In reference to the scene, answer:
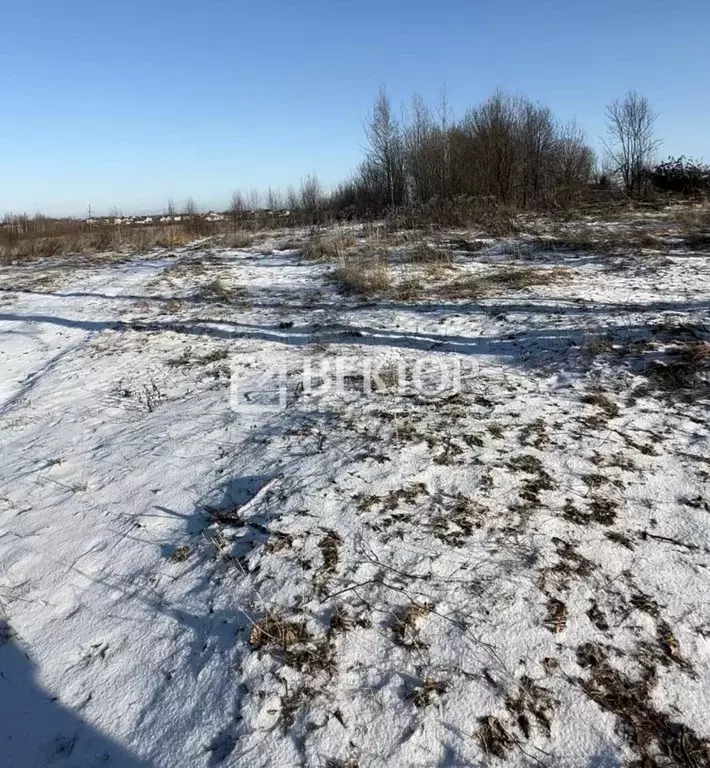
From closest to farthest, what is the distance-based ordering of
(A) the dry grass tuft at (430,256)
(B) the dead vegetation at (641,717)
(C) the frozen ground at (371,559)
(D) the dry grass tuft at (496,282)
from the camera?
1. (B) the dead vegetation at (641,717)
2. (C) the frozen ground at (371,559)
3. (D) the dry grass tuft at (496,282)
4. (A) the dry grass tuft at (430,256)

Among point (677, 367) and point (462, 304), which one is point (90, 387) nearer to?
point (462, 304)

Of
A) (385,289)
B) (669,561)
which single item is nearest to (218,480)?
(669,561)

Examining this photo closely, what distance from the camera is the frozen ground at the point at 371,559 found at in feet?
5.29

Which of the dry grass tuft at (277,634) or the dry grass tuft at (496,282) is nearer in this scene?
the dry grass tuft at (277,634)

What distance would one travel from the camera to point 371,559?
7.36 feet

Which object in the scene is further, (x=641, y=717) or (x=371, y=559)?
(x=371, y=559)

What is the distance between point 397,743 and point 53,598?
1700 millimetres

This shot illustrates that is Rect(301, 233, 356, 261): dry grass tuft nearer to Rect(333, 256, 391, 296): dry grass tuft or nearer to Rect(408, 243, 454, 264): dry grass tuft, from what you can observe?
Rect(408, 243, 454, 264): dry grass tuft

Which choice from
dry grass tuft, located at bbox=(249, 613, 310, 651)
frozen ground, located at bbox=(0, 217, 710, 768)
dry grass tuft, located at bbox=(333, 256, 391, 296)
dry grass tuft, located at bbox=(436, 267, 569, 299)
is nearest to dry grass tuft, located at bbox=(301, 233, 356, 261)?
dry grass tuft, located at bbox=(333, 256, 391, 296)

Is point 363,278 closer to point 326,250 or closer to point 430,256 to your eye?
point 430,256

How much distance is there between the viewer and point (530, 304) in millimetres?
5961

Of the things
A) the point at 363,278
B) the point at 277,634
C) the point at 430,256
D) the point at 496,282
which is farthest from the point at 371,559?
the point at 430,256

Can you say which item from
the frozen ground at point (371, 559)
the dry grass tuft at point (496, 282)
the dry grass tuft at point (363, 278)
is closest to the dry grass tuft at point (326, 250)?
the dry grass tuft at point (363, 278)

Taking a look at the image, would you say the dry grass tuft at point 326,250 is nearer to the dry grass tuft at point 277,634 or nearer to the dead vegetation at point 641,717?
the dry grass tuft at point 277,634
